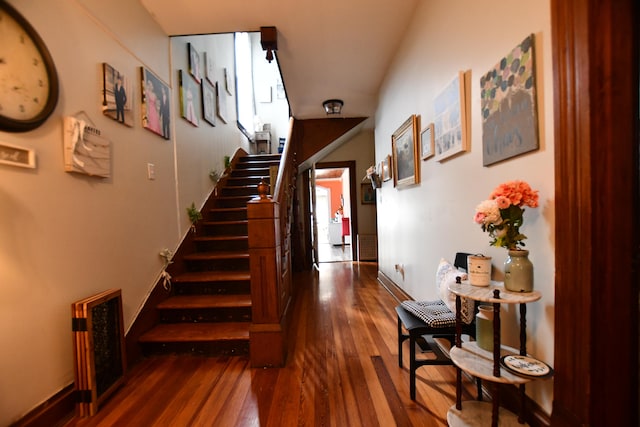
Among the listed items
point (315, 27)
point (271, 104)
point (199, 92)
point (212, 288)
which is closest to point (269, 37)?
point (315, 27)

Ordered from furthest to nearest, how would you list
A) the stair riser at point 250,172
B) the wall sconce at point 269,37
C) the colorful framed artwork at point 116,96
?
1. the stair riser at point 250,172
2. the wall sconce at point 269,37
3. the colorful framed artwork at point 116,96

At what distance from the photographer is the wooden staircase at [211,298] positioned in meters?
2.18

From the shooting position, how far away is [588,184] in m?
0.95

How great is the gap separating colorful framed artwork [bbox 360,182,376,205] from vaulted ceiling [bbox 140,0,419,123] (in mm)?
2409

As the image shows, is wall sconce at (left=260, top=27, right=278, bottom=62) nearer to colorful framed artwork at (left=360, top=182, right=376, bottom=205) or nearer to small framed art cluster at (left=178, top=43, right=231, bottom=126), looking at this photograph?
small framed art cluster at (left=178, top=43, right=231, bottom=126)

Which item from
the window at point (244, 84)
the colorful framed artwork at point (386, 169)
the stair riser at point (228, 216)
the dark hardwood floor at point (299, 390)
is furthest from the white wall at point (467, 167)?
the window at point (244, 84)

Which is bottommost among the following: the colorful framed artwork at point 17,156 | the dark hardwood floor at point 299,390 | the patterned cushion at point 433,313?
the dark hardwood floor at point 299,390

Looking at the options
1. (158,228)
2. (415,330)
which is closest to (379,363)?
(415,330)

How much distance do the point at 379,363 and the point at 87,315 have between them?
1.84 metres

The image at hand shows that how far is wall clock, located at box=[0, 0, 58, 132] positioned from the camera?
1247 millimetres

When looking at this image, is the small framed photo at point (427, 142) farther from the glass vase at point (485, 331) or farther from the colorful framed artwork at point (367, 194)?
the colorful framed artwork at point (367, 194)

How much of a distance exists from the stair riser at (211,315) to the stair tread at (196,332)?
0.04 m

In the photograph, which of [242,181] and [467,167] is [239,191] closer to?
[242,181]

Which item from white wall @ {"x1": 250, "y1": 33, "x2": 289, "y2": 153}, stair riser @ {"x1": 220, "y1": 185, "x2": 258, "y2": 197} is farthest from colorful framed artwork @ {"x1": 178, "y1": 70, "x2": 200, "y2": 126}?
white wall @ {"x1": 250, "y1": 33, "x2": 289, "y2": 153}
